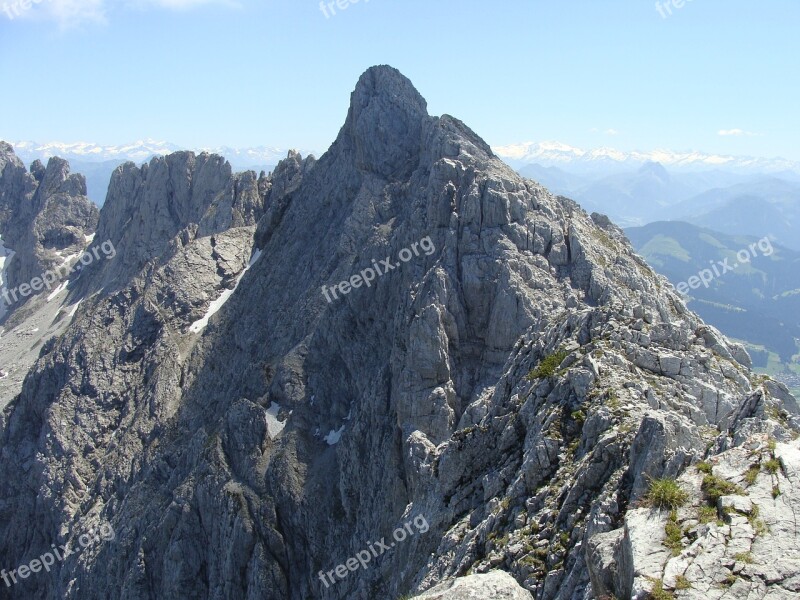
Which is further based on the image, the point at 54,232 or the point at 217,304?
the point at 54,232

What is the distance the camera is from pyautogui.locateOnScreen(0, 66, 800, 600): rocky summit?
16.8 metres

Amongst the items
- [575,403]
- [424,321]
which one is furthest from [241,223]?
[575,403]

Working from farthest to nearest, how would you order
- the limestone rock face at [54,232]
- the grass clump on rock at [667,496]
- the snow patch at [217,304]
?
the limestone rock face at [54,232]
the snow patch at [217,304]
the grass clump on rock at [667,496]

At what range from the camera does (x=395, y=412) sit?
51.6m

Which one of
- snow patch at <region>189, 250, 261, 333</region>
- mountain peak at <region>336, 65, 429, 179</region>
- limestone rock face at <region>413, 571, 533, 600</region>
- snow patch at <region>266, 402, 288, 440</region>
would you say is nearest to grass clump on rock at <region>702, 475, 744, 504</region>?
limestone rock face at <region>413, 571, 533, 600</region>

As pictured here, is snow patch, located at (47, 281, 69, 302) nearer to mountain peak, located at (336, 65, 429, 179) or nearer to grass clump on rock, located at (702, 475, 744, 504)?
mountain peak, located at (336, 65, 429, 179)

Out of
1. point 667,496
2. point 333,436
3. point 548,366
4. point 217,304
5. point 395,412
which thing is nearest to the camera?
point 667,496

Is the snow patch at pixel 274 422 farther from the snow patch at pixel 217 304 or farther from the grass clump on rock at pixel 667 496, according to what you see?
the grass clump on rock at pixel 667 496

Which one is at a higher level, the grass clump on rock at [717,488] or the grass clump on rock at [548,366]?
the grass clump on rock at [717,488]

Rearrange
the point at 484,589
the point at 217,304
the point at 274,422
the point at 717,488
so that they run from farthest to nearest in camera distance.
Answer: the point at 217,304
the point at 274,422
the point at 484,589
the point at 717,488

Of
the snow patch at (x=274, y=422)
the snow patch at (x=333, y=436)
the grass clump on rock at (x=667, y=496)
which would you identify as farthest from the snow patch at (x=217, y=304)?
the grass clump on rock at (x=667, y=496)

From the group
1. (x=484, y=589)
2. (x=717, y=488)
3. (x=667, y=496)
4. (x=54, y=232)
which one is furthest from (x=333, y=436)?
(x=54, y=232)

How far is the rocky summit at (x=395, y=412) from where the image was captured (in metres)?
16.8

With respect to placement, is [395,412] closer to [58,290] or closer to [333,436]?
[333,436]
